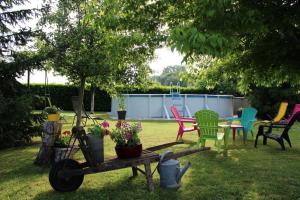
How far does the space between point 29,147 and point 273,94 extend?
14898mm

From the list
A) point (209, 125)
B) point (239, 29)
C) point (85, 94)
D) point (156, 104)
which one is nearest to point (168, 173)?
point (239, 29)

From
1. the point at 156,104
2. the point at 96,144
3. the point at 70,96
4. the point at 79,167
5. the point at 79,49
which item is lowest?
the point at 79,167

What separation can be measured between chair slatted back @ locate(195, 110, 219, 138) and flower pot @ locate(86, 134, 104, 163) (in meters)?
3.93

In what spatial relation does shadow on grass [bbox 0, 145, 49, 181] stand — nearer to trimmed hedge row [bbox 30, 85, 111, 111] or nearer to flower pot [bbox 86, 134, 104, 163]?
flower pot [bbox 86, 134, 104, 163]

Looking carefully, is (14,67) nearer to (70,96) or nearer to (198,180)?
(198,180)

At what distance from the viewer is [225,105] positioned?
2225 cm

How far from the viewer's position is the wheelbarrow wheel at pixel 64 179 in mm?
4934

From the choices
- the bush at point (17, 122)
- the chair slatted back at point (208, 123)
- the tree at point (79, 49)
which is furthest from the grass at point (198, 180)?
the tree at point (79, 49)

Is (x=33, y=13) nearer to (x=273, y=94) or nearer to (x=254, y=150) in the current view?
(x=254, y=150)

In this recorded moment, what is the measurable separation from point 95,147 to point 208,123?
405cm

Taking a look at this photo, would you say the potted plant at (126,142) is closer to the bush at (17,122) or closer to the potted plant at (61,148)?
the potted plant at (61,148)

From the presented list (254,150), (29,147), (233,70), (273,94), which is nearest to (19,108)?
(29,147)

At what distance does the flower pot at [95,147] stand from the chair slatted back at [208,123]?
393 cm

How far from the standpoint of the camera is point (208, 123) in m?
8.32
